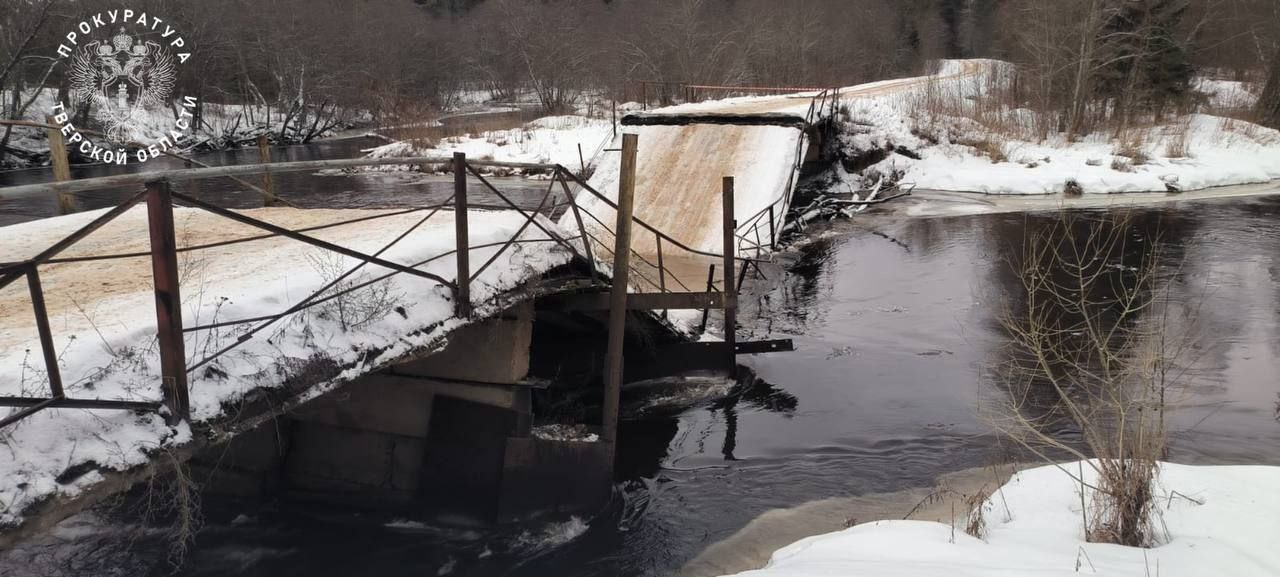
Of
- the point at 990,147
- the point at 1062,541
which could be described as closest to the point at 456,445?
the point at 1062,541

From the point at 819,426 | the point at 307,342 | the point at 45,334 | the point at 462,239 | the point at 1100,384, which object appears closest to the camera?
the point at 45,334

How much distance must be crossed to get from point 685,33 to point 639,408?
38256mm

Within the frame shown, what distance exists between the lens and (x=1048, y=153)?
26047mm

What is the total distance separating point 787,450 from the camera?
28.4 ft

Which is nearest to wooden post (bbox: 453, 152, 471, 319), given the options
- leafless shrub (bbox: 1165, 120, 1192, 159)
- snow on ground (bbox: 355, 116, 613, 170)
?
snow on ground (bbox: 355, 116, 613, 170)

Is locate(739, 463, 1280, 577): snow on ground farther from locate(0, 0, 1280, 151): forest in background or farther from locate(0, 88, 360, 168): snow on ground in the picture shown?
locate(0, 88, 360, 168): snow on ground

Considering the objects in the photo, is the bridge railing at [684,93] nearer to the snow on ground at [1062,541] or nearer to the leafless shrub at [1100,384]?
the leafless shrub at [1100,384]

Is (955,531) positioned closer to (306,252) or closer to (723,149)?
(306,252)

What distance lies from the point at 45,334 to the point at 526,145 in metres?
29.0

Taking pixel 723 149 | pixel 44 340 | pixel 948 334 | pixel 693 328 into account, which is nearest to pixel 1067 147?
pixel 723 149

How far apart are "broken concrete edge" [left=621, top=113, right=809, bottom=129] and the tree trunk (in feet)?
63.8

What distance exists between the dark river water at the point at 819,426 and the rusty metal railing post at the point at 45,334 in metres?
3.42

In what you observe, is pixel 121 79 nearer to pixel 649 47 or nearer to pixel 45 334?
pixel 649 47

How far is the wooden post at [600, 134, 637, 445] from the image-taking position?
7.66m
